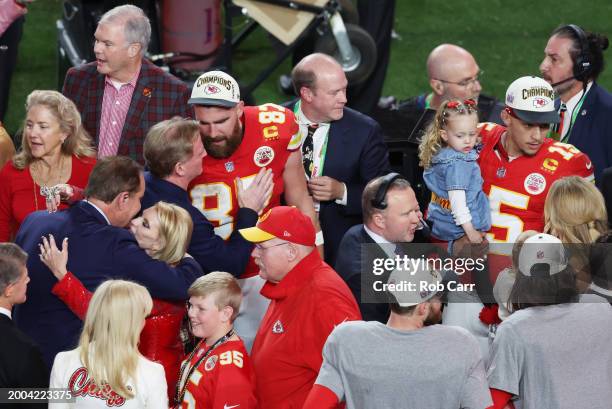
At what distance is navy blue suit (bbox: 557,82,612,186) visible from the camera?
6.86 m

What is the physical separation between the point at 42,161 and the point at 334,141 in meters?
1.54

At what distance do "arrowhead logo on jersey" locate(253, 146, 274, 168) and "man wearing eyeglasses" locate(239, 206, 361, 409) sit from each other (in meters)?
1.00

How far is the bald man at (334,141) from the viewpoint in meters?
6.68

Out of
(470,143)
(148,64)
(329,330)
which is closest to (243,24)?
(148,64)

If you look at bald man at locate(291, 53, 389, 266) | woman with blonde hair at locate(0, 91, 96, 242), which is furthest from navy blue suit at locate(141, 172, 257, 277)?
bald man at locate(291, 53, 389, 266)

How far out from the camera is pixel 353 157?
6750mm

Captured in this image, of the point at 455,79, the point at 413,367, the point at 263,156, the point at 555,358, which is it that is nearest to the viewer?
the point at 413,367

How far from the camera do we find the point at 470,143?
6172 mm

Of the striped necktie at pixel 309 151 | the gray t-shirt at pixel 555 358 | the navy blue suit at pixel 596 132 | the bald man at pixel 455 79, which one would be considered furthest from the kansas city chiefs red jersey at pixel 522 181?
the gray t-shirt at pixel 555 358

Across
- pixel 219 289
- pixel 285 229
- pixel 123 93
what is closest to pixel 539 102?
pixel 285 229

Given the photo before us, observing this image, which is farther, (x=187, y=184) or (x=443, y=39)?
(x=443, y=39)

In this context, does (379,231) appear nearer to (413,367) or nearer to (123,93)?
(413,367)

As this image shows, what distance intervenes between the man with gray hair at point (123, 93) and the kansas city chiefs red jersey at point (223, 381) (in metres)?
1.81

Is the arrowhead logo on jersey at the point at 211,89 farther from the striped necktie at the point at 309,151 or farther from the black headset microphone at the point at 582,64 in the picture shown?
the black headset microphone at the point at 582,64
